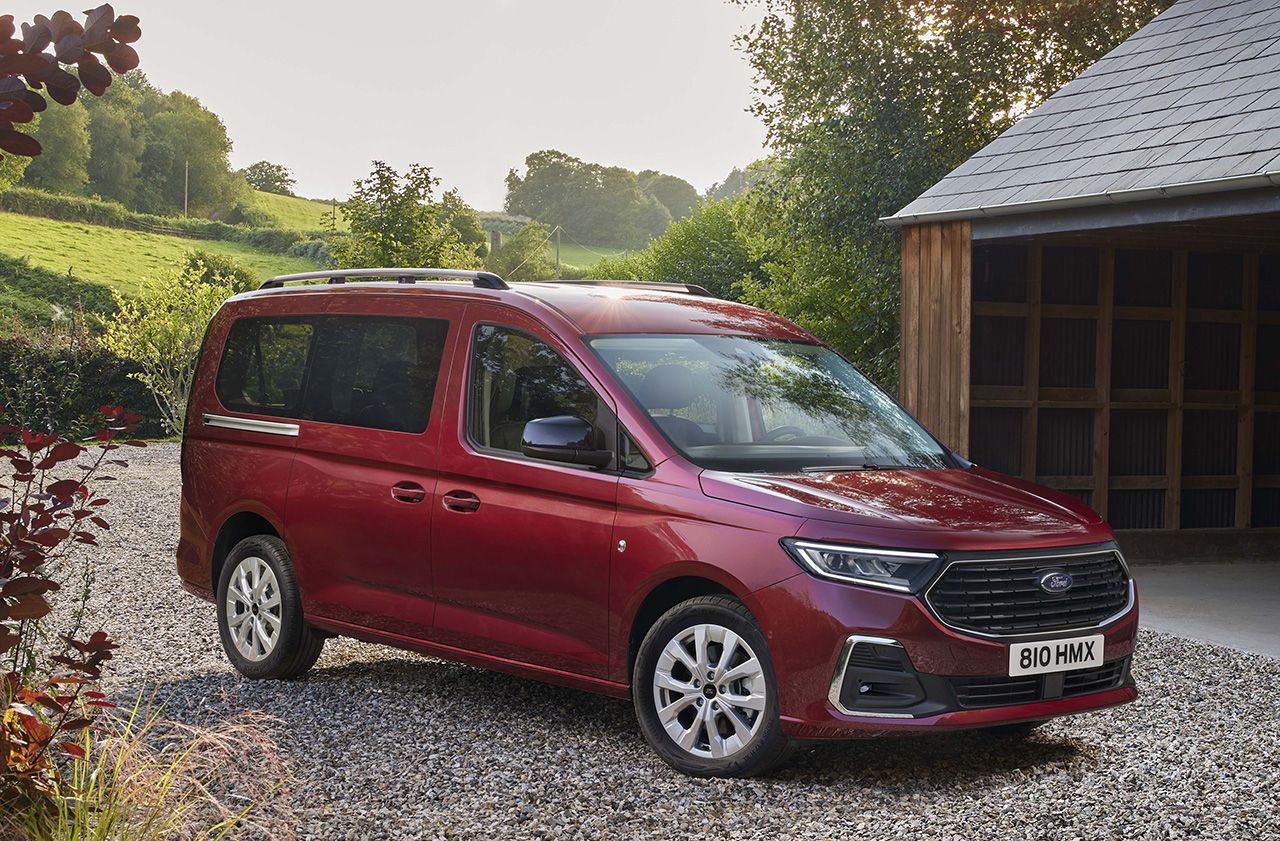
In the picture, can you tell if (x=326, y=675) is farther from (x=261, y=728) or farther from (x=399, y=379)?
(x=399, y=379)

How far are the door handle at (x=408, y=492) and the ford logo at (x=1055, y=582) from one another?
112 inches

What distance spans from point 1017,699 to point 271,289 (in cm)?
487

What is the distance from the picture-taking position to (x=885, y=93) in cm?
2588

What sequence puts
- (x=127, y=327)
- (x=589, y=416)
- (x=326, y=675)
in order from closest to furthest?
(x=589, y=416), (x=326, y=675), (x=127, y=327)

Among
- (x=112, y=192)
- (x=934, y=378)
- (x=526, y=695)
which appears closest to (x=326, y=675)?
(x=526, y=695)

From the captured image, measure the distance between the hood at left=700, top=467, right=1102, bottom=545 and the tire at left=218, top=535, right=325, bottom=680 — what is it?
2.82 m

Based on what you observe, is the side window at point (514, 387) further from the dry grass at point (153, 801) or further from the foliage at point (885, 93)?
the foliage at point (885, 93)

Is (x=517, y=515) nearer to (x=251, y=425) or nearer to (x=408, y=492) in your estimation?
(x=408, y=492)

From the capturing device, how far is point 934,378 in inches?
489

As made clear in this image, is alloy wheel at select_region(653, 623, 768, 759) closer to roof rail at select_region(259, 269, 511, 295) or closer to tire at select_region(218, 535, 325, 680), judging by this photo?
roof rail at select_region(259, 269, 511, 295)

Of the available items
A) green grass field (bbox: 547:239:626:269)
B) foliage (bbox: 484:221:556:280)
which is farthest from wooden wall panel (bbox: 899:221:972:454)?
green grass field (bbox: 547:239:626:269)

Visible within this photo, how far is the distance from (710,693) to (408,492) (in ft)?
6.36

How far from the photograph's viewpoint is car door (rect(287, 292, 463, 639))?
22.1 feet

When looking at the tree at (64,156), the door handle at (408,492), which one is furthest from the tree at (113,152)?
the door handle at (408,492)
